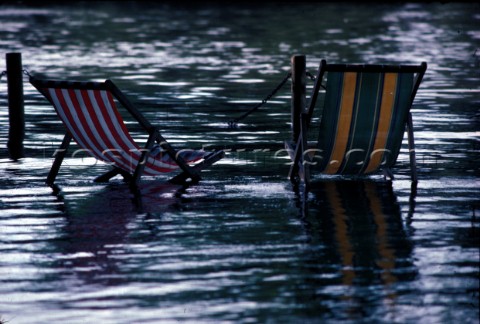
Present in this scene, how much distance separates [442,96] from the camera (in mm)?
17500

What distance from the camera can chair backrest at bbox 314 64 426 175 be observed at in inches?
379

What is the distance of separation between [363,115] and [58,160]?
2.70m

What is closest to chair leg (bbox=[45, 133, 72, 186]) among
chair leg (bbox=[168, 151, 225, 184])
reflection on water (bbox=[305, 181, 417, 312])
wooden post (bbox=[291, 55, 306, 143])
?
chair leg (bbox=[168, 151, 225, 184])

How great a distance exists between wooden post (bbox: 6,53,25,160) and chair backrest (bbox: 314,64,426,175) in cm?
421

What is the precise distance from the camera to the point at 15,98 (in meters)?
→ 12.9

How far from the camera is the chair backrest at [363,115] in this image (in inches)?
379

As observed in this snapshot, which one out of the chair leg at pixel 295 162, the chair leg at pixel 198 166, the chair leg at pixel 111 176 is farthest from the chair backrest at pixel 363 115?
the chair leg at pixel 111 176

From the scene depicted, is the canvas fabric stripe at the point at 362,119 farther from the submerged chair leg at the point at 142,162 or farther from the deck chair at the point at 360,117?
the submerged chair leg at the point at 142,162

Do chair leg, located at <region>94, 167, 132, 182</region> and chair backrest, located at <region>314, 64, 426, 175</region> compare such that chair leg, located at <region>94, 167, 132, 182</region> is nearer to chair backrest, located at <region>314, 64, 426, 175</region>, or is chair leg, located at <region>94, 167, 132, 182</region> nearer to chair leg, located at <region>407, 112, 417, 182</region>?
chair backrest, located at <region>314, 64, 426, 175</region>

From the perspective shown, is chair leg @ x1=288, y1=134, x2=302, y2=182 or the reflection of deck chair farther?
chair leg @ x1=288, y1=134, x2=302, y2=182

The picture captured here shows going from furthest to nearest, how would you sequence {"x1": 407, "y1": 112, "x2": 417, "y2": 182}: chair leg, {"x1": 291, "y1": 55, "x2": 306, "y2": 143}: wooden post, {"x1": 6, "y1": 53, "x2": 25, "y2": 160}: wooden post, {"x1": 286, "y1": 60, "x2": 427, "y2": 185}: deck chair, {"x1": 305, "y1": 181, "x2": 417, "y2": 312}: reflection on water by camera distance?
{"x1": 6, "y1": 53, "x2": 25, "y2": 160}: wooden post
{"x1": 291, "y1": 55, "x2": 306, "y2": 143}: wooden post
{"x1": 407, "y1": 112, "x2": 417, "y2": 182}: chair leg
{"x1": 286, "y1": 60, "x2": 427, "y2": 185}: deck chair
{"x1": 305, "y1": 181, "x2": 417, "y2": 312}: reflection on water

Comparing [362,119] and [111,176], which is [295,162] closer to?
[362,119]

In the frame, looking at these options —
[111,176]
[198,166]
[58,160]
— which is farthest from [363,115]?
[58,160]

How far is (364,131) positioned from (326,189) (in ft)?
1.98
